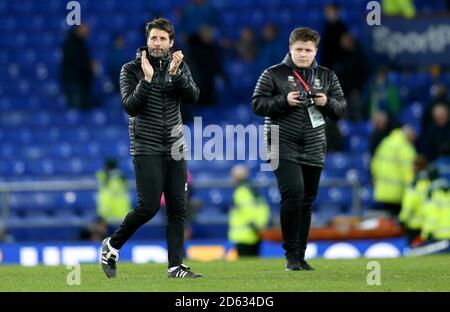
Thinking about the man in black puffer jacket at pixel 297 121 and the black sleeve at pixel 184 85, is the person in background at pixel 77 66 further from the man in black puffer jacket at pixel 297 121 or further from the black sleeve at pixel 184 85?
the black sleeve at pixel 184 85

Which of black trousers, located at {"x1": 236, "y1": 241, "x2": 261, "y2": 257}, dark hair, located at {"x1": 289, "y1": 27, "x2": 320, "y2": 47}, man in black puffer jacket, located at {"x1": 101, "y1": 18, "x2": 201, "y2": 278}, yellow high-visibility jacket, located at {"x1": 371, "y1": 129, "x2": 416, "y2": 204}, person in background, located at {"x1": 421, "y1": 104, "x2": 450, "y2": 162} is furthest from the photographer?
person in background, located at {"x1": 421, "y1": 104, "x2": 450, "y2": 162}

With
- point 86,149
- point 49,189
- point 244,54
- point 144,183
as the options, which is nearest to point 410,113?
point 244,54

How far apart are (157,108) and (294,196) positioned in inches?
66.5

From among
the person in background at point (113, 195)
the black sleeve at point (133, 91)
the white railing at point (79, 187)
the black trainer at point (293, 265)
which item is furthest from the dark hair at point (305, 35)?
the person in background at point (113, 195)

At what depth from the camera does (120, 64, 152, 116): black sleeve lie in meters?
11.2

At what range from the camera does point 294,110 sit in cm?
1249

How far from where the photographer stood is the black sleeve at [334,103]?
40.7ft

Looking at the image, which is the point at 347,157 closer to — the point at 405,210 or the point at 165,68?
the point at 405,210

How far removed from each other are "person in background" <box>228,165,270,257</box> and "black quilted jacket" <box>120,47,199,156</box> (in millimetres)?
9316

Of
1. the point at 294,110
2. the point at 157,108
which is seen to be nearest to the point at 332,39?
the point at 294,110

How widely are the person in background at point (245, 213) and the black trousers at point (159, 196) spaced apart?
9185 mm

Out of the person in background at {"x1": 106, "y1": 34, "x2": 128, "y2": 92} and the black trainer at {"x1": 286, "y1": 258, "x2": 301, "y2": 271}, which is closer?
the black trainer at {"x1": 286, "y1": 258, "x2": 301, "y2": 271}

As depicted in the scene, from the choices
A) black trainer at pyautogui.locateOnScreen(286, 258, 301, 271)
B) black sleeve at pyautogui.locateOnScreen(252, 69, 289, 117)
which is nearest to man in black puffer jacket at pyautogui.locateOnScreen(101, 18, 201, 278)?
black sleeve at pyautogui.locateOnScreen(252, 69, 289, 117)

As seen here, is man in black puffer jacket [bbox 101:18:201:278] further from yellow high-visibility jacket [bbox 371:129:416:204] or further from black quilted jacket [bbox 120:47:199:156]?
yellow high-visibility jacket [bbox 371:129:416:204]
